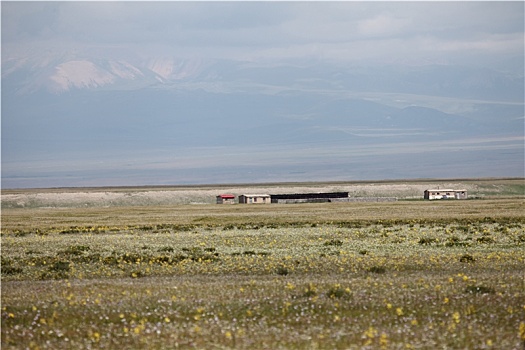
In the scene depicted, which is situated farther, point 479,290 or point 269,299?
point 479,290

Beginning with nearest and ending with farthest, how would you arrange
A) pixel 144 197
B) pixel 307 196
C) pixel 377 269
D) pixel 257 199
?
1. pixel 377 269
2. pixel 257 199
3. pixel 307 196
4. pixel 144 197

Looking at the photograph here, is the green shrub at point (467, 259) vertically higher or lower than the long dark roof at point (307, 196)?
lower

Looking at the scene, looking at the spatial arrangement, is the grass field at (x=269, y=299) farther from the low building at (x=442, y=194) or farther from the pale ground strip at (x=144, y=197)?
the pale ground strip at (x=144, y=197)

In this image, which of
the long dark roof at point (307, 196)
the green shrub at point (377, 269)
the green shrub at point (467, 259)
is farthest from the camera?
the long dark roof at point (307, 196)

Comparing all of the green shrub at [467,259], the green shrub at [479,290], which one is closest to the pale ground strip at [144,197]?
the green shrub at [467,259]

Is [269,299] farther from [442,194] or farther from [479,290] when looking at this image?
[442,194]

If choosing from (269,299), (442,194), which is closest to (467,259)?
(269,299)

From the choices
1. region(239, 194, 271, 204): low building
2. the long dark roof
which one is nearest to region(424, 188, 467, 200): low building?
the long dark roof

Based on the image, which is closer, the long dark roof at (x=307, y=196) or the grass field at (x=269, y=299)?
the grass field at (x=269, y=299)

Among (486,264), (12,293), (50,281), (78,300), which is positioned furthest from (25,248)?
(486,264)

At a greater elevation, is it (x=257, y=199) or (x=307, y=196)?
(x=307, y=196)

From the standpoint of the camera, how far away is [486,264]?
2556cm

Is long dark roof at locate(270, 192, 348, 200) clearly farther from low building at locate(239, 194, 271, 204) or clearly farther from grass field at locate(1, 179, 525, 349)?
grass field at locate(1, 179, 525, 349)

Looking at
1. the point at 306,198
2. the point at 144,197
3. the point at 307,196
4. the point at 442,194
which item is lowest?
the point at 306,198
